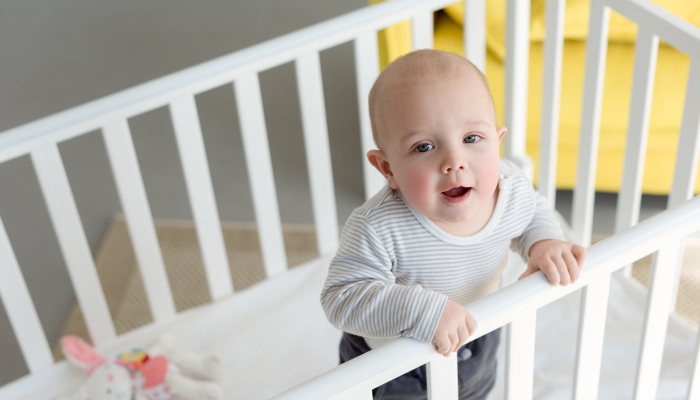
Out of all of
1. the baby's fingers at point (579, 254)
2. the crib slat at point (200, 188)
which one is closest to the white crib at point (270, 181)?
the crib slat at point (200, 188)

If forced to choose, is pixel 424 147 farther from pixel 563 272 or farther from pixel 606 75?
pixel 606 75

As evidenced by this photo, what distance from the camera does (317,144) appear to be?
1.29 metres

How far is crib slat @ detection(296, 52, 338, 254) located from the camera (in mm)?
1213

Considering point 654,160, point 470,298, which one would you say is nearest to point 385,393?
point 470,298

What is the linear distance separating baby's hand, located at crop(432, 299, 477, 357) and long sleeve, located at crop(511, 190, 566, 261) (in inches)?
9.9

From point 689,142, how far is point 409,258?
52 cm

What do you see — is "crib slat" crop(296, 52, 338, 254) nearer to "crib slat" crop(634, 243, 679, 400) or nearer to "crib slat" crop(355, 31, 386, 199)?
"crib slat" crop(355, 31, 386, 199)

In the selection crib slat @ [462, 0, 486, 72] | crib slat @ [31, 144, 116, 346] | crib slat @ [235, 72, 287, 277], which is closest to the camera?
crib slat @ [31, 144, 116, 346]

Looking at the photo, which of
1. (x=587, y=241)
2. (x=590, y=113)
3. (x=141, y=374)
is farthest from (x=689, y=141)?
(x=141, y=374)

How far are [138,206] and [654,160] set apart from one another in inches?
44.6

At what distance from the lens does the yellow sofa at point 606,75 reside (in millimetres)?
1581

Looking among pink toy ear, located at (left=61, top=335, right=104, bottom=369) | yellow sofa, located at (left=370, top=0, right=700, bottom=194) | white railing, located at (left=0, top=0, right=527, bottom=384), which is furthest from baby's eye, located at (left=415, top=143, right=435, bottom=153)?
yellow sofa, located at (left=370, top=0, right=700, bottom=194)

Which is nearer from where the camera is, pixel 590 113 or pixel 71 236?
pixel 71 236

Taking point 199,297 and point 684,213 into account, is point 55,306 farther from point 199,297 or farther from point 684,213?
point 684,213
